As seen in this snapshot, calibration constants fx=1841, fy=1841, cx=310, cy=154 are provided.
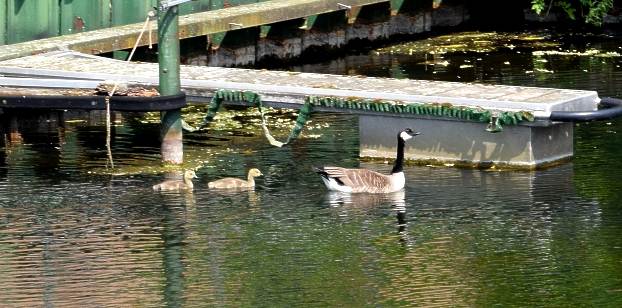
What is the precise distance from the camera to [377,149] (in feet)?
77.5

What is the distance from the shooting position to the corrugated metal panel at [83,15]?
30.1m

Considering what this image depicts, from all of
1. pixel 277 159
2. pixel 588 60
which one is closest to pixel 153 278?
pixel 277 159

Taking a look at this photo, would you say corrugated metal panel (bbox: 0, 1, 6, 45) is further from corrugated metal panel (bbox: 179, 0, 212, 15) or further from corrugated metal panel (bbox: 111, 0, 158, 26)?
corrugated metal panel (bbox: 179, 0, 212, 15)

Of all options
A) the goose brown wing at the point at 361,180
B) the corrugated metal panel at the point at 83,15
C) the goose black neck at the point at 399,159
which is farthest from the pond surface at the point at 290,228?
the corrugated metal panel at the point at 83,15

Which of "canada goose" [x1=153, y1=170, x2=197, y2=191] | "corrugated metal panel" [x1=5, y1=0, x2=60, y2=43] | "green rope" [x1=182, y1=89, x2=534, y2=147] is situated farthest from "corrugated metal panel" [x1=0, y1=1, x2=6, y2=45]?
"canada goose" [x1=153, y1=170, x2=197, y2=191]

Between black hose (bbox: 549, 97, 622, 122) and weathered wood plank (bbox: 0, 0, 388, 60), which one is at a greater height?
weathered wood plank (bbox: 0, 0, 388, 60)

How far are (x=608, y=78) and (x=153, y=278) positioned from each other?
14327mm

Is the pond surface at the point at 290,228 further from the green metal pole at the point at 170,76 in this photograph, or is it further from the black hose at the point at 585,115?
the black hose at the point at 585,115

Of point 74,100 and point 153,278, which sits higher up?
point 74,100

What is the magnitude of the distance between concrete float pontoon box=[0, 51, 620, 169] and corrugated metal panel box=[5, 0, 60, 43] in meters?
3.66

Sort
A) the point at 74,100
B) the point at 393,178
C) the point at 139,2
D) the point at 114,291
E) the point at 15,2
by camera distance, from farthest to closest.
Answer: the point at 139,2
the point at 15,2
the point at 74,100
the point at 393,178
the point at 114,291

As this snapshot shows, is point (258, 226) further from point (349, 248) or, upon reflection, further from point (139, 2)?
point (139, 2)

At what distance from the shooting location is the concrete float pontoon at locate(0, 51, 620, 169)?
22.5 meters

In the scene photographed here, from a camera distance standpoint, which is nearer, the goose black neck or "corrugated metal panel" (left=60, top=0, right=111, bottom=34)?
the goose black neck
